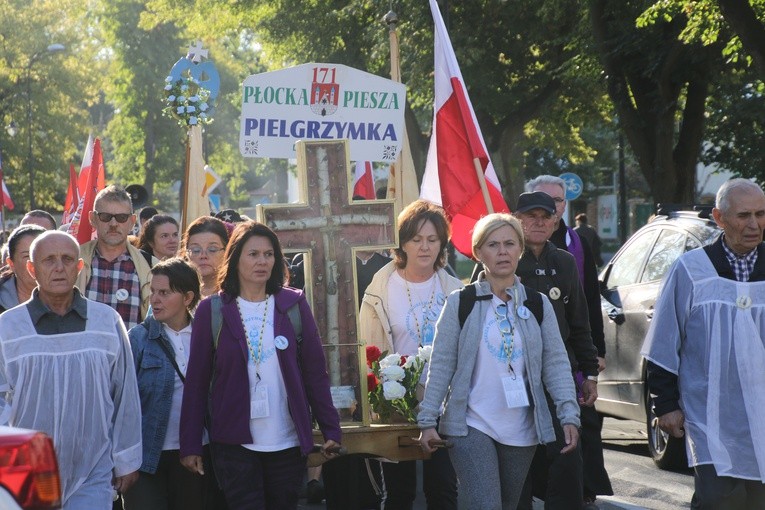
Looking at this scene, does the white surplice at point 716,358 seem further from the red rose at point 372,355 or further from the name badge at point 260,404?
the name badge at point 260,404

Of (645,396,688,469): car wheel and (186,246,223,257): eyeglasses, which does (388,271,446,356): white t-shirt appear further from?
(645,396,688,469): car wheel

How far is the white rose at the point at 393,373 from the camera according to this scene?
6.65 meters

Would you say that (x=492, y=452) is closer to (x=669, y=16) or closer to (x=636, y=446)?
(x=636, y=446)

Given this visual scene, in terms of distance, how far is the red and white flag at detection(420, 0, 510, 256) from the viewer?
28.8 ft

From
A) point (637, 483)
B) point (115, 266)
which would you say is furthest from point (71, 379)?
point (637, 483)

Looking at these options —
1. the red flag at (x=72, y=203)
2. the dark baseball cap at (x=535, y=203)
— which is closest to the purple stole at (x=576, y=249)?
the dark baseball cap at (x=535, y=203)

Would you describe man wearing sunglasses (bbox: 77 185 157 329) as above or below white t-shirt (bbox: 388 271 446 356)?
above

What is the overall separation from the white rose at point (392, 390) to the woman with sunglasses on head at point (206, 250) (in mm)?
1244

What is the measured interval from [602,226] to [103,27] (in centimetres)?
2785

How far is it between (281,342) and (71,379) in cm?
93

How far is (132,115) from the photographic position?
55.9 m

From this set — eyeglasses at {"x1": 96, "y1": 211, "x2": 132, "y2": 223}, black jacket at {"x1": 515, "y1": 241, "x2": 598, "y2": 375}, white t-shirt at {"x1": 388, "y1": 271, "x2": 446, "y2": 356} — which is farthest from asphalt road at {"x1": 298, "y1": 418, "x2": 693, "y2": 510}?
eyeglasses at {"x1": 96, "y1": 211, "x2": 132, "y2": 223}

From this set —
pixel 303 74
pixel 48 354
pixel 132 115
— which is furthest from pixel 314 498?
Result: pixel 132 115

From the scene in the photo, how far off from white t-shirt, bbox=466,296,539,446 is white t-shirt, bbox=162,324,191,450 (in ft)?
4.44
